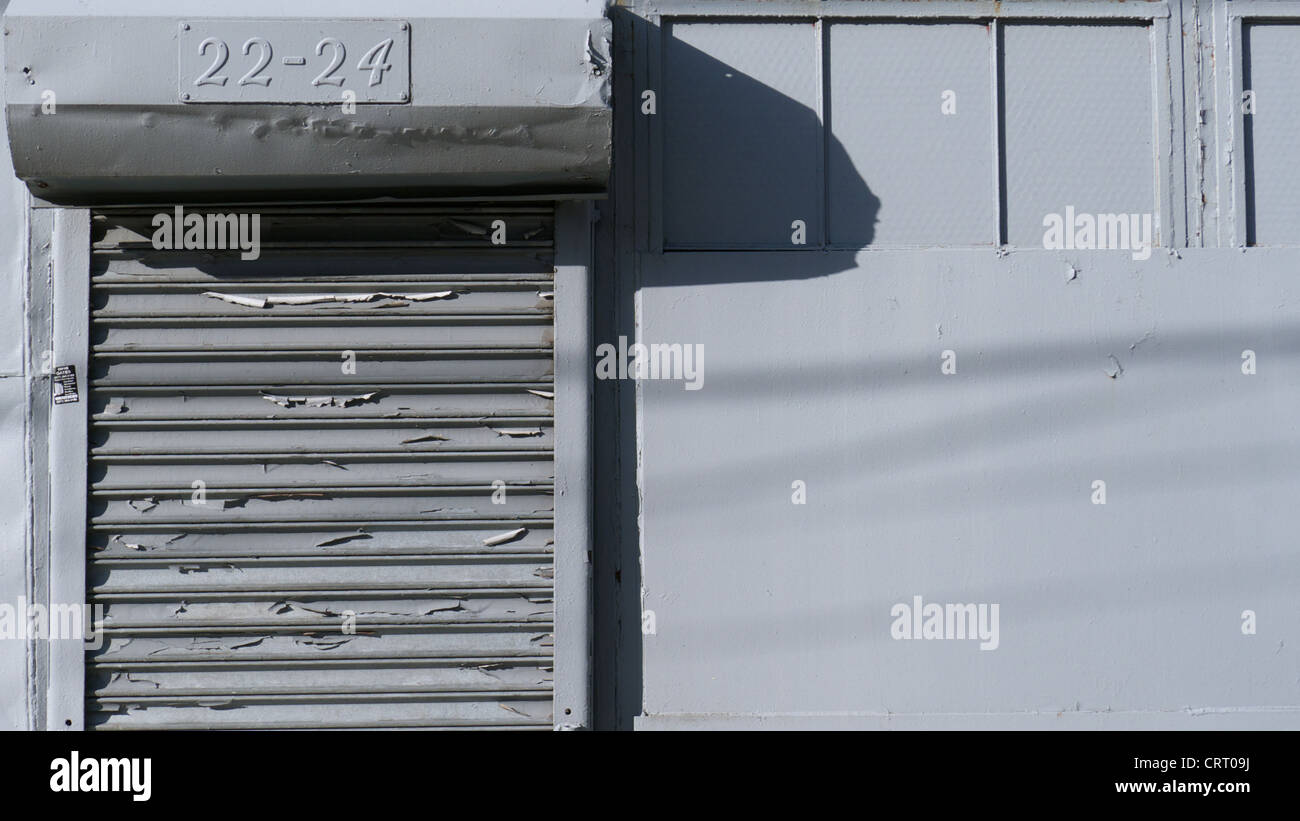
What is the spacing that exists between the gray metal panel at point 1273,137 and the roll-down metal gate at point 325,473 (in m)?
3.12

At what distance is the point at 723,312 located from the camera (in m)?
4.28

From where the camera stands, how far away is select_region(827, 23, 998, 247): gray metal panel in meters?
4.36

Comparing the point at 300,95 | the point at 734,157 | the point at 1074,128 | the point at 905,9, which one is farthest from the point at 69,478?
the point at 1074,128

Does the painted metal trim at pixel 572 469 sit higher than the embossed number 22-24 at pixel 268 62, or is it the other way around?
the embossed number 22-24 at pixel 268 62

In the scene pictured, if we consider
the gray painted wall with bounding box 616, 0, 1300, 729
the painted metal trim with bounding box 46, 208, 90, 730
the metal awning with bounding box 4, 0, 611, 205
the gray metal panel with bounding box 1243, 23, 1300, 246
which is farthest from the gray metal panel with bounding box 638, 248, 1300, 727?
the painted metal trim with bounding box 46, 208, 90, 730

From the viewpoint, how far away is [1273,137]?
4438 mm

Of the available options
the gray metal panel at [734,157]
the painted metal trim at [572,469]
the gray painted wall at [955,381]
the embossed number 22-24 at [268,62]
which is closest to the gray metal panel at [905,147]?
the gray painted wall at [955,381]

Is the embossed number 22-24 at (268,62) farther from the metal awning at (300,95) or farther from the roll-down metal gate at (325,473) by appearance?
the roll-down metal gate at (325,473)

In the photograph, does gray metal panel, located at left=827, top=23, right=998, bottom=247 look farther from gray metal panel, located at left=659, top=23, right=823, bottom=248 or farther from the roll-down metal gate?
the roll-down metal gate

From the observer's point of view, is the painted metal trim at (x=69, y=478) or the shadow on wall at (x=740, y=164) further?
the shadow on wall at (x=740, y=164)

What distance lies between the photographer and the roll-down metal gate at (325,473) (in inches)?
162

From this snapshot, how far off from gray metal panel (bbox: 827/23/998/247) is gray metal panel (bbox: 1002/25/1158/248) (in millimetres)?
138

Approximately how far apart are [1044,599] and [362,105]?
11.2 feet
